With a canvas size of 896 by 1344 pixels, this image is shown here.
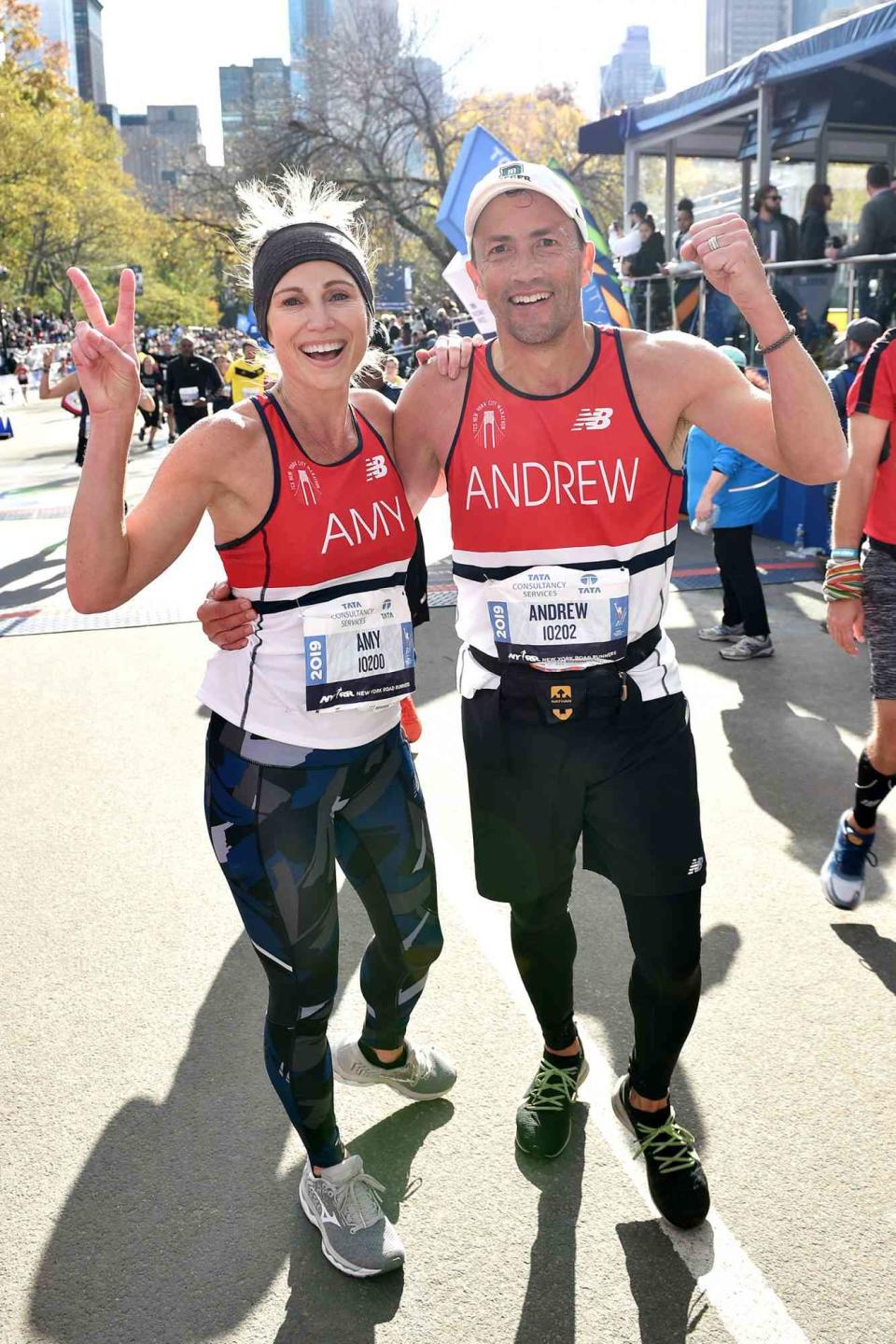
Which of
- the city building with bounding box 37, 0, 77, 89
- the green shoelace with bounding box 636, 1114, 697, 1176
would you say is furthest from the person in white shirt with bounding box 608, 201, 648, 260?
the city building with bounding box 37, 0, 77, 89

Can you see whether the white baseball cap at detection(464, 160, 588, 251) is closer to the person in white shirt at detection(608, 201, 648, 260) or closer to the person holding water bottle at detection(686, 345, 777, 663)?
the person holding water bottle at detection(686, 345, 777, 663)

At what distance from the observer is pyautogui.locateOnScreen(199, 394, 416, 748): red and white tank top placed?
2.45 meters

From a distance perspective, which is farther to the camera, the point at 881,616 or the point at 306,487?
the point at 881,616

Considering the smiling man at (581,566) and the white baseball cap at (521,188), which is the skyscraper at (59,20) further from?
the smiling man at (581,566)

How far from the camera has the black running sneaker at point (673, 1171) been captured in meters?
2.58

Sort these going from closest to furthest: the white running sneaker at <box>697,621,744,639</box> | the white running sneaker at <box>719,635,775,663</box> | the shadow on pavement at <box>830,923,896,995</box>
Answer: the shadow on pavement at <box>830,923,896,995</box> < the white running sneaker at <box>719,635,775,663</box> < the white running sneaker at <box>697,621,744,639</box>

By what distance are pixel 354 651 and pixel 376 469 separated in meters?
0.40

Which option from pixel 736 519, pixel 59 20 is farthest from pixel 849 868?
pixel 59 20

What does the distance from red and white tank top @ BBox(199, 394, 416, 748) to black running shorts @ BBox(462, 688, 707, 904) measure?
0.30 meters

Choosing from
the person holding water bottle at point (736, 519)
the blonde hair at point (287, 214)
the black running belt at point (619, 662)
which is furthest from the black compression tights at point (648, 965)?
the person holding water bottle at point (736, 519)

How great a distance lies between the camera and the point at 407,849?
2.71 metres

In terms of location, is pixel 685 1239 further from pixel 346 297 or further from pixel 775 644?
pixel 775 644

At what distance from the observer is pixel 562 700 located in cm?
254

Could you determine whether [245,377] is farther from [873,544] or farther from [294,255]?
[294,255]
